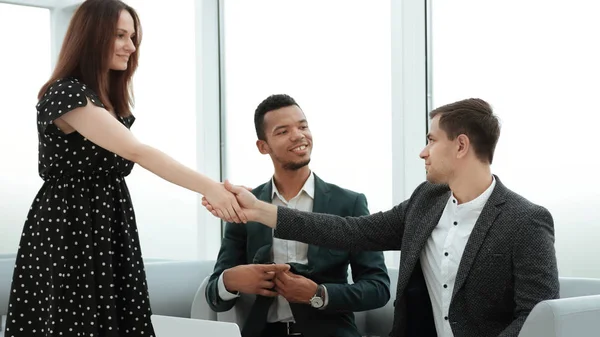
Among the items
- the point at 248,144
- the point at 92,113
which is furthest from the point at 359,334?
the point at 248,144

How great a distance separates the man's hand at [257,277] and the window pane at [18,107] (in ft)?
8.36

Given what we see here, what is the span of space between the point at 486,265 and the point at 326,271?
0.68 meters

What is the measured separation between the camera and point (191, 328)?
2.09m

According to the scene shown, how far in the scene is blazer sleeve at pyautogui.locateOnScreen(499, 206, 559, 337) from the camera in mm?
2211

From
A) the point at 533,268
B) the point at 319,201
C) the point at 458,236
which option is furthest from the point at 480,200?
the point at 319,201

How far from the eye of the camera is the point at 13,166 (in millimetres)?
4910

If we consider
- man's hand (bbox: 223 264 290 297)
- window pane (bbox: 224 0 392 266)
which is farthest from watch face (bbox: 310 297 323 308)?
window pane (bbox: 224 0 392 266)

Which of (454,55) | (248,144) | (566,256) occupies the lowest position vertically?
(566,256)

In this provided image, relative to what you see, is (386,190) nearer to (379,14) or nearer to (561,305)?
(379,14)

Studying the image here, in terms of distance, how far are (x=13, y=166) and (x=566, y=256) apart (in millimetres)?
3089

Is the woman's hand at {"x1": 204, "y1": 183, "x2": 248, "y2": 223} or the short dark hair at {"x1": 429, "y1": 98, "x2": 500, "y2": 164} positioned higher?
the short dark hair at {"x1": 429, "y1": 98, "x2": 500, "y2": 164}

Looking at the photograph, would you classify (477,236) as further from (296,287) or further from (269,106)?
(269,106)

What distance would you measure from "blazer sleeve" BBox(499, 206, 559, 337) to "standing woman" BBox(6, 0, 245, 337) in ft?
2.81

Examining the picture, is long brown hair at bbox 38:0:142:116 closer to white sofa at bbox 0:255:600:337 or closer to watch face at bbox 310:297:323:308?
watch face at bbox 310:297:323:308
